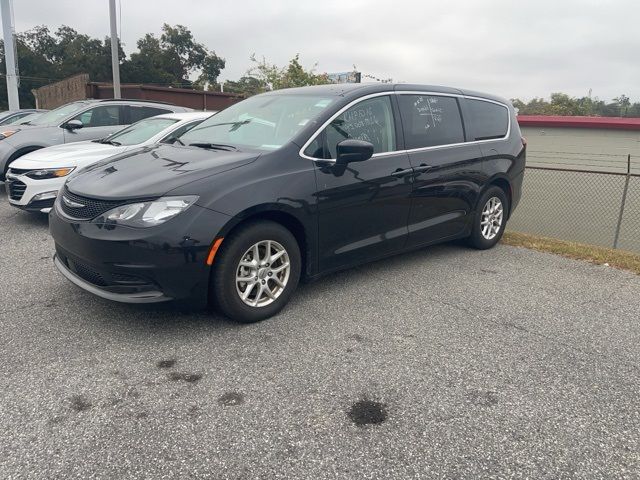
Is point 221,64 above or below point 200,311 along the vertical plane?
above

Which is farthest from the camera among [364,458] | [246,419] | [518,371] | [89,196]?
[89,196]

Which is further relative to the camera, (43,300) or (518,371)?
(43,300)

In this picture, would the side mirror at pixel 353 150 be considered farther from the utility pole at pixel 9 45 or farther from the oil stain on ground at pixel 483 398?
the utility pole at pixel 9 45

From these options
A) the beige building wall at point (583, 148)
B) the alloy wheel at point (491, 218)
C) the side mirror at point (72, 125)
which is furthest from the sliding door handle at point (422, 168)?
the beige building wall at point (583, 148)

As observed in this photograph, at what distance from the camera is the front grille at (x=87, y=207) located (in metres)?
3.48

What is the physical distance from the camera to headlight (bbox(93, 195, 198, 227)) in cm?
337

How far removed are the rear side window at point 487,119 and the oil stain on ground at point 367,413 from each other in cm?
371

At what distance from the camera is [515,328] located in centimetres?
392

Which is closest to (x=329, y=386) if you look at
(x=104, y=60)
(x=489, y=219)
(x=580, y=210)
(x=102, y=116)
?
(x=489, y=219)

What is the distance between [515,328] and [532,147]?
17.0 meters

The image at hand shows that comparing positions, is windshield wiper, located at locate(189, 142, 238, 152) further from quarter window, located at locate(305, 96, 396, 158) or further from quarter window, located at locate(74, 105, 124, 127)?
quarter window, located at locate(74, 105, 124, 127)

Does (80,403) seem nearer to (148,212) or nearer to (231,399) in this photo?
(231,399)

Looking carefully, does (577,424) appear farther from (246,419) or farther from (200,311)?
(200,311)

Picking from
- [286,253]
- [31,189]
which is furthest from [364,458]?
[31,189]
